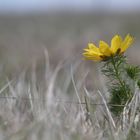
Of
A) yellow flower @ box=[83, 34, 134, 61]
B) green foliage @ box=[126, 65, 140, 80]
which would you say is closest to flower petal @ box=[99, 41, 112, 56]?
yellow flower @ box=[83, 34, 134, 61]

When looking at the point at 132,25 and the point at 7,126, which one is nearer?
the point at 7,126

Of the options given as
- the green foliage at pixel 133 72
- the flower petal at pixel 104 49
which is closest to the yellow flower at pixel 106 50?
the flower petal at pixel 104 49

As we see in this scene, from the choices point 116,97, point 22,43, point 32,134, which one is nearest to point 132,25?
point 22,43

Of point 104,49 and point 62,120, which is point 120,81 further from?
Answer: point 62,120

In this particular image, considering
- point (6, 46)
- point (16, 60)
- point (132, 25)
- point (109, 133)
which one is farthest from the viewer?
→ point (132, 25)

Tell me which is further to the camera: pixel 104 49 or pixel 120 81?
pixel 120 81

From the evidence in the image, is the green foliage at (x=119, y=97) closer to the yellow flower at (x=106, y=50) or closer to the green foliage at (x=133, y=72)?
the green foliage at (x=133, y=72)

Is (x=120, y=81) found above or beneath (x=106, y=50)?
beneath

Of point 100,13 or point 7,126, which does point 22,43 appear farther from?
point 100,13

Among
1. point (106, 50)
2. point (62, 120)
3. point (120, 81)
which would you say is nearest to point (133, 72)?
point (120, 81)
